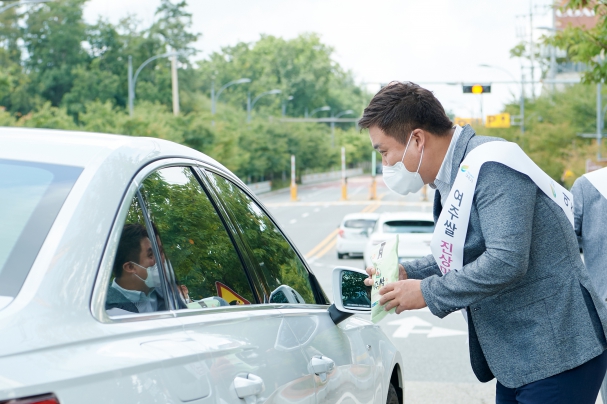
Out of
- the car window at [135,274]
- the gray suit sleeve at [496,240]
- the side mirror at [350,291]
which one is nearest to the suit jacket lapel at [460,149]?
the gray suit sleeve at [496,240]

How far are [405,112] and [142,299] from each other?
1.18 meters

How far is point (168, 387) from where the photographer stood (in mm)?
1908

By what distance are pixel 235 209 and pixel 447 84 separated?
134ft

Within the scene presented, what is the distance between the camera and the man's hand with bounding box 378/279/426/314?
2807 mm

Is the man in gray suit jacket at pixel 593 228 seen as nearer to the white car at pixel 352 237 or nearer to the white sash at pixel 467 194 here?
the white sash at pixel 467 194

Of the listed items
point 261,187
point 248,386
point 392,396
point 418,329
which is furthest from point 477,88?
point 261,187

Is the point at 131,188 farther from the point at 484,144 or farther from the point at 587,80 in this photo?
the point at 587,80

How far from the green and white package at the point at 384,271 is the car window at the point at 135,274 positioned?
88cm

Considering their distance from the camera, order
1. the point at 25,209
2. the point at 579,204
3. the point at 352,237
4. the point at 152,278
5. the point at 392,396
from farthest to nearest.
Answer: the point at 352,237 < the point at 579,204 < the point at 392,396 < the point at 152,278 < the point at 25,209

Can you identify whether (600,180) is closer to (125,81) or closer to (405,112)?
(405,112)

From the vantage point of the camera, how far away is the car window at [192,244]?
2348 millimetres

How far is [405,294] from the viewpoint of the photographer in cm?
281

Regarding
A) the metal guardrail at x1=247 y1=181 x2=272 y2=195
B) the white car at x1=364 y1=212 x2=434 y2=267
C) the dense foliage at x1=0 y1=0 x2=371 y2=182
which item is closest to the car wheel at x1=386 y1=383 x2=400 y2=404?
the white car at x1=364 y1=212 x2=434 y2=267

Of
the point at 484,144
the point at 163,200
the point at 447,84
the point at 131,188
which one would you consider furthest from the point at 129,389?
the point at 447,84
